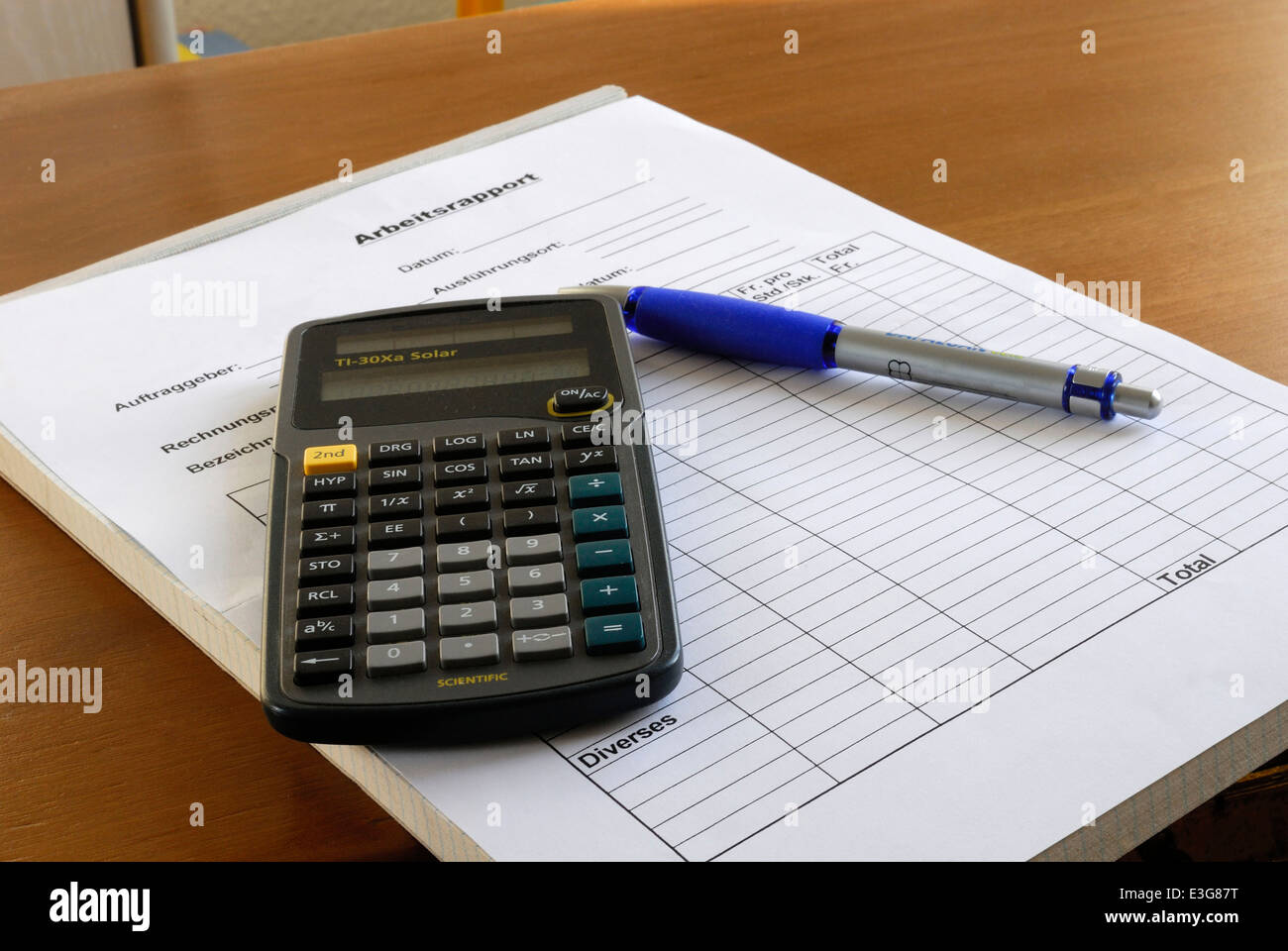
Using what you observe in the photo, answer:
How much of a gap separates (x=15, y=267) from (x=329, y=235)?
15cm

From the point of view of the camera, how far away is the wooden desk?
0.39 m

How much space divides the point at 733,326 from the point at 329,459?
18cm

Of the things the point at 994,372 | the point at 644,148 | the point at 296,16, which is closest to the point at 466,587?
the point at 994,372

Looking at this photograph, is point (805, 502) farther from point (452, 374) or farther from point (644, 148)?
point (644, 148)

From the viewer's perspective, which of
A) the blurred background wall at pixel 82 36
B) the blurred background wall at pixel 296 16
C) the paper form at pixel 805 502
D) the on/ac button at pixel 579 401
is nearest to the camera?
the paper form at pixel 805 502

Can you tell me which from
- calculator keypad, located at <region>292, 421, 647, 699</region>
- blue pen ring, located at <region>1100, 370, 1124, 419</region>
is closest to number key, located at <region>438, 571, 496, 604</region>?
calculator keypad, located at <region>292, 421, 647, 699</region>

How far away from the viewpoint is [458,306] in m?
0.50

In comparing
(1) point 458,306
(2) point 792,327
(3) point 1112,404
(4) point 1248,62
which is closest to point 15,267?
(1) point 458,306

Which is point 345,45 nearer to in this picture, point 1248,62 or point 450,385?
point 450,385

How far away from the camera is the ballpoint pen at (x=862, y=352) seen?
1.59 feet

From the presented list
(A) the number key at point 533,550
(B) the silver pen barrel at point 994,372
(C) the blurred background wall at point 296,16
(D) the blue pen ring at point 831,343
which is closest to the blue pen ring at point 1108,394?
(B) the silver pen barrel at point 994,372

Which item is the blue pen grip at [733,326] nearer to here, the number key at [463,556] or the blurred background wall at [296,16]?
the number key at [463,556]

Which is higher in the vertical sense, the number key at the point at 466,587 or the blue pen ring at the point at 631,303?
the blue pen ring at the point at 631,303

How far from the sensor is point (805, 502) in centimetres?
45
